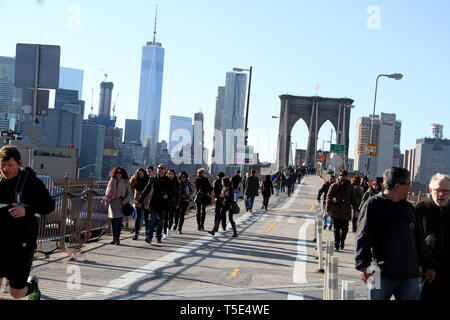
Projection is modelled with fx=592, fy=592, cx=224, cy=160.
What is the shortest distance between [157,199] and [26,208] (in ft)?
26.6

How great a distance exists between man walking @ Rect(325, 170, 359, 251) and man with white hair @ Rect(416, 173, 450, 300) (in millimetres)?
8250

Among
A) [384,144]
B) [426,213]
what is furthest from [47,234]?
[384,144]

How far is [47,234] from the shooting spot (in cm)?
1184

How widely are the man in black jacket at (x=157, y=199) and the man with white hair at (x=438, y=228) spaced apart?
28.3ft

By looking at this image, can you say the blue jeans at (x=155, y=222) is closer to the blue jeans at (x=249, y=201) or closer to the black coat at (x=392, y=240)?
the black coat at (x=392, y=240)

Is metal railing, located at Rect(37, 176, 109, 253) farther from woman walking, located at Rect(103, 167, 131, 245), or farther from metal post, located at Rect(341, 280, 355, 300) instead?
metal post, located at Rect(341, 280, 355, 300)

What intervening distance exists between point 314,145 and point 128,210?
139 meters

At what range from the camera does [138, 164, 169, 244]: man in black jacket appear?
13.9 metres

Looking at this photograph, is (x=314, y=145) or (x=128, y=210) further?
(x=314, y=145)

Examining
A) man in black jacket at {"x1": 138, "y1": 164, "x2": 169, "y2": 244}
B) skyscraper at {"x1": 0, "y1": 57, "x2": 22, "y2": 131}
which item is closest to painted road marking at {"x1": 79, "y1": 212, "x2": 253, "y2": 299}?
man in black jacket at {"x1": 138, "y1": 164, "x2": 169, "y2": 244}

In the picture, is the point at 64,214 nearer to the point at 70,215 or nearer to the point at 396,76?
the point at 70,215
